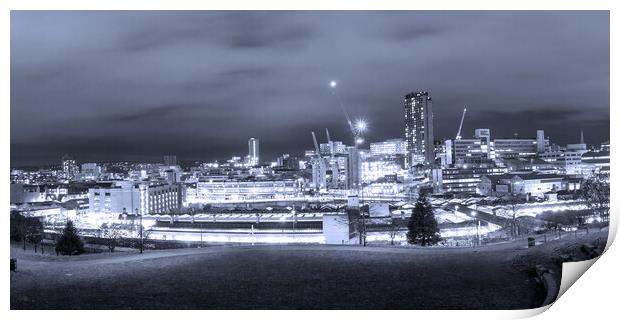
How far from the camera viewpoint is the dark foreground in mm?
3613

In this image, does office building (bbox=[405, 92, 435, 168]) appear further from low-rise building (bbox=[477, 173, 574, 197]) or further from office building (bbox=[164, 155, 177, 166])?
office building (bbox=[164, 155, 177, 166])

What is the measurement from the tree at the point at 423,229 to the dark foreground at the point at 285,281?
262 cm

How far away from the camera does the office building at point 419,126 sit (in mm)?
44656

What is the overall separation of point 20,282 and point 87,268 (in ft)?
1.73

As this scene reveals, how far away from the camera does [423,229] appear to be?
7.42m

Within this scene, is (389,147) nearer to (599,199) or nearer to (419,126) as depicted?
(419,126)

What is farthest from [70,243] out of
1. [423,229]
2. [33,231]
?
[423,229]

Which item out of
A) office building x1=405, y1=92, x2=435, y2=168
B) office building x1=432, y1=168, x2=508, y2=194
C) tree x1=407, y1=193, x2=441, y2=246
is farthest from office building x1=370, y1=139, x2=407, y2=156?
tree x1=407, y1=193, x2=441, y2=246

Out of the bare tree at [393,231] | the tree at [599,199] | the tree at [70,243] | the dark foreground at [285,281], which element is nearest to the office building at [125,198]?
the tree at [70,243]

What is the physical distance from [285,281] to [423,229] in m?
3.92

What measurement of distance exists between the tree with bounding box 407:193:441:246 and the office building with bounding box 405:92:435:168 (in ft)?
115

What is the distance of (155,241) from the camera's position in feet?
31.8

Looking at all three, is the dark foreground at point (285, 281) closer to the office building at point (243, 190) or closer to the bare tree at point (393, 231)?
the bare tree at point (393, 231)
